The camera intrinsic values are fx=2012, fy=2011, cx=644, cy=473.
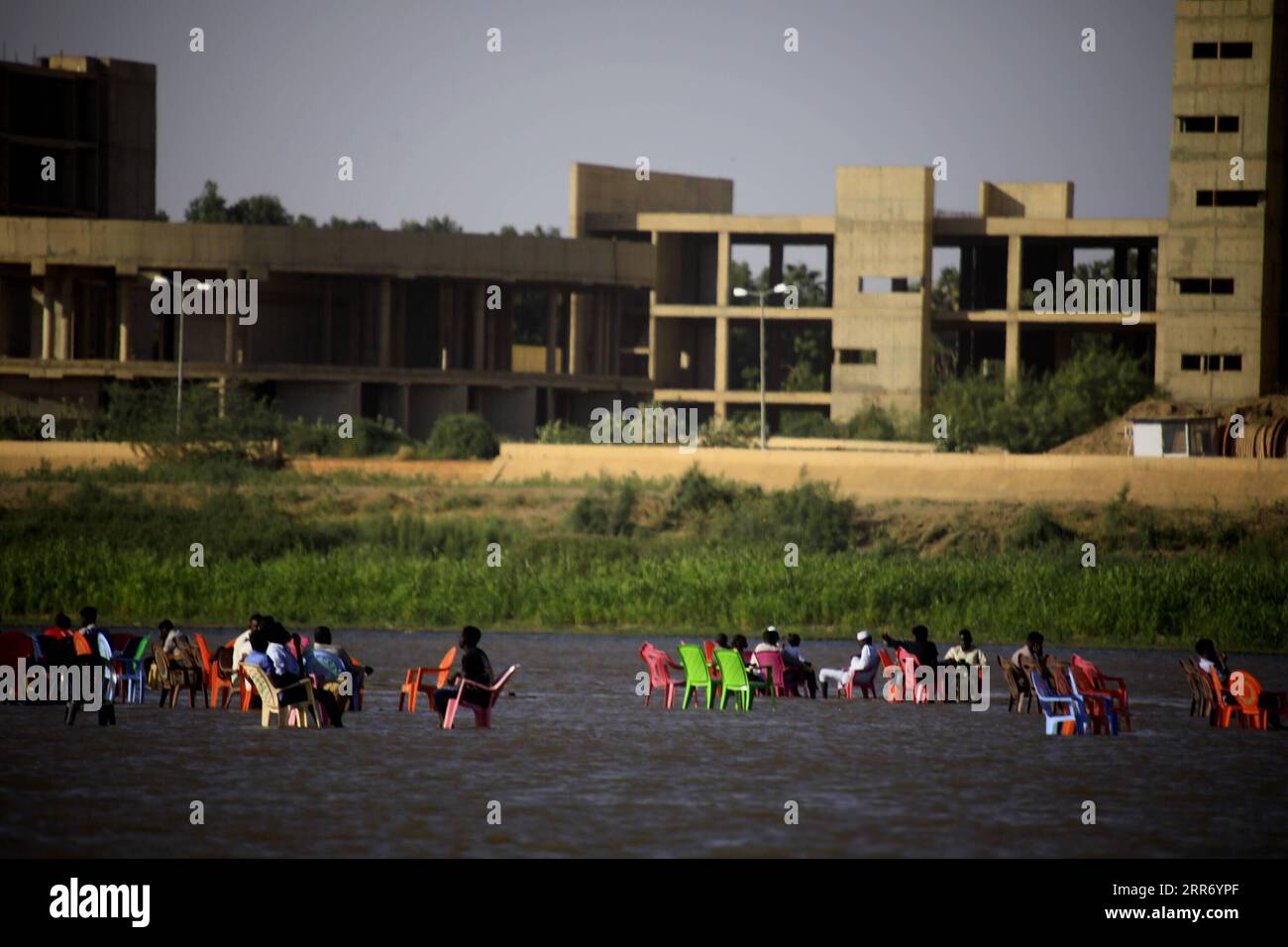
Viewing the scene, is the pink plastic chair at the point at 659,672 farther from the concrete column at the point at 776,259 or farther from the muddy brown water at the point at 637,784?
the concrete column at the point at 776,259

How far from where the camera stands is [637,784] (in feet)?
73.6

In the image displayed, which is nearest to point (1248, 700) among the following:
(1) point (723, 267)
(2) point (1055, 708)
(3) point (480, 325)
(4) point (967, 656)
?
(2) point (1055, 708)

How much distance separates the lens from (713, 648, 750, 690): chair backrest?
29.3 m

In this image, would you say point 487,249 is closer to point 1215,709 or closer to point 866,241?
point 866,241

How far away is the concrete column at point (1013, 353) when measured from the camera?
93.8m

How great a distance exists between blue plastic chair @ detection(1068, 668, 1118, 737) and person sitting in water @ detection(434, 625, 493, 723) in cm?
781

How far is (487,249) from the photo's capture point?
298ft

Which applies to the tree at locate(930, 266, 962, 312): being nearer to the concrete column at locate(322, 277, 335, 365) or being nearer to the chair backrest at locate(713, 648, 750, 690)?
the concrete column at locate(322, 277, 335, 365)

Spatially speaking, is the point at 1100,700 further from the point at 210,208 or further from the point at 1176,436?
the point at 210,208

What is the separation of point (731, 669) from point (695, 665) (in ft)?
1.86

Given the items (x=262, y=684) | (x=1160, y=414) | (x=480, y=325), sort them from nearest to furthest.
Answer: (x=262, y=684), (x=1160, y=414), (x=480, y=325)

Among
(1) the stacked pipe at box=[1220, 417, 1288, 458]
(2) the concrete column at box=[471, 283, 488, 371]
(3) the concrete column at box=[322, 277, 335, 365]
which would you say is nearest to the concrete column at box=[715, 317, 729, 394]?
(2) the concrete column at box=[471, 283, 488, 371]

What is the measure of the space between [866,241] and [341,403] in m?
25.7
